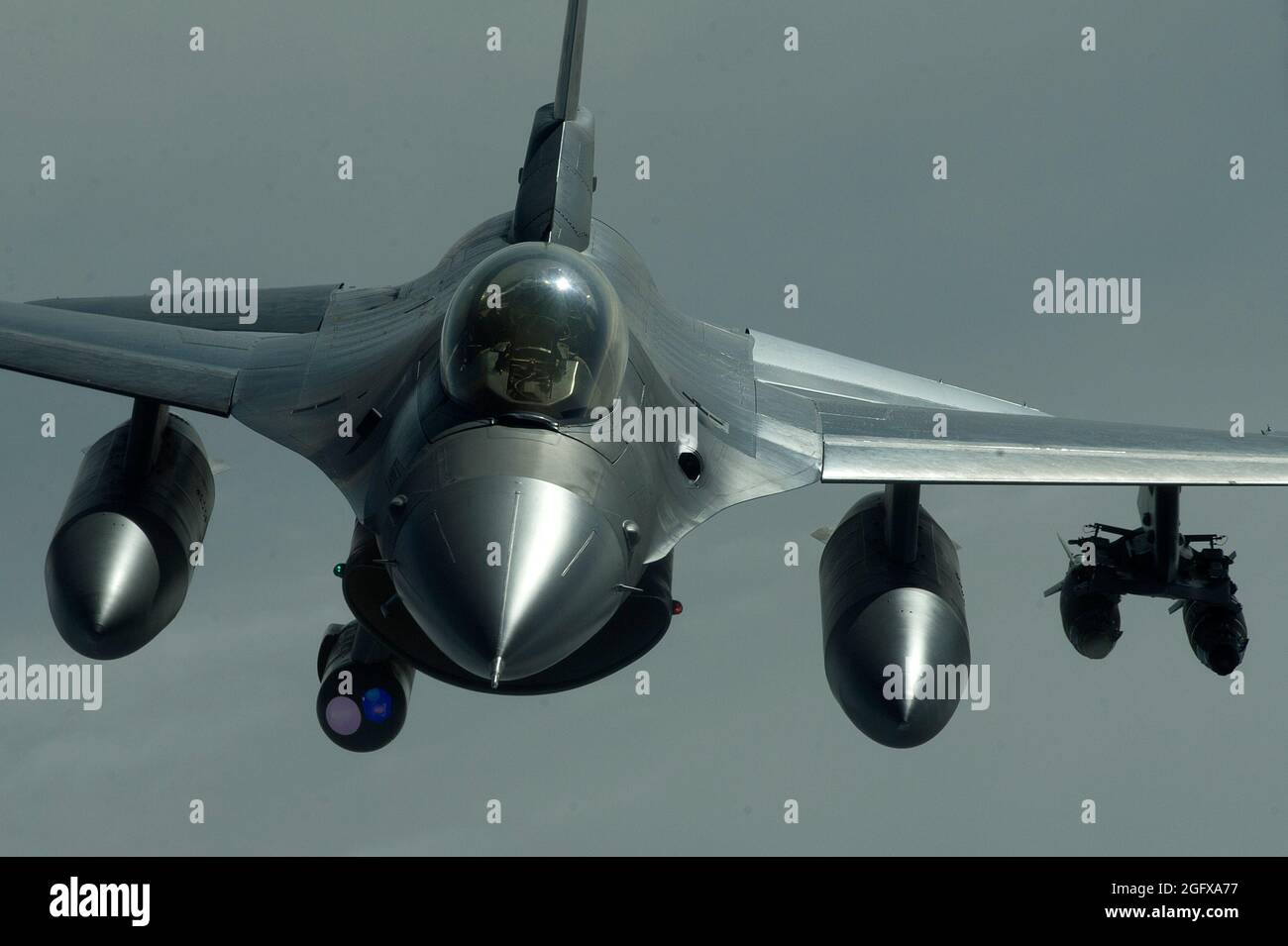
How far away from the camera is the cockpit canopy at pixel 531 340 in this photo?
59.2 ft

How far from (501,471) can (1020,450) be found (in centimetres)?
823

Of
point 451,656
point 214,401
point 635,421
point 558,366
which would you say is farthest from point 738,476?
point 214,401

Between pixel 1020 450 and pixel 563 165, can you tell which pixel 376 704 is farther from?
pixel 1020 450

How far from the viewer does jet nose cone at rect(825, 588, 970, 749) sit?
2089cm

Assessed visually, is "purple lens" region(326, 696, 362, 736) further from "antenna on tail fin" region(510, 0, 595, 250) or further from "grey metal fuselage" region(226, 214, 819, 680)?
"antenna on tail fin" region(510, 0, 595, 250)

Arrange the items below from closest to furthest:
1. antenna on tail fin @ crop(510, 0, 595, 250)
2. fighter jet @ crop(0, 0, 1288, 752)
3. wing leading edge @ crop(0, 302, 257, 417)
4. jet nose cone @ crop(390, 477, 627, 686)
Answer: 1. jet nose cone @ crop(390, 477, 627, 686)
2. fighter jet @ crop(0, 0, 1288, 752)
3. wing leading edge @ crop(0, 302, 257, 417)
4. antenna on tail fin @ crop(510, 0, 595, 250)

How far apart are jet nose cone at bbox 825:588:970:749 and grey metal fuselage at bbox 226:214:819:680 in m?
1.92

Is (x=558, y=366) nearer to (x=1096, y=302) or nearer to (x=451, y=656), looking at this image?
(x=451, y=656)

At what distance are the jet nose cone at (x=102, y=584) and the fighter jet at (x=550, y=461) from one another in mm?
33

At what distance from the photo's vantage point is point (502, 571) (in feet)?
54.2

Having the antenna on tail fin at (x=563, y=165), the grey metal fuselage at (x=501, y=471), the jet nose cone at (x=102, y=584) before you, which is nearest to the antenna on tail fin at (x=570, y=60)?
the antenna on tail fin at (x=563, y=165)

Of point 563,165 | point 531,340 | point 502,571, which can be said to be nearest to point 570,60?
point 563,165

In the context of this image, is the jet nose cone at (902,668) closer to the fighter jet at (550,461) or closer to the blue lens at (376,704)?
the fighter jet at (550,461)

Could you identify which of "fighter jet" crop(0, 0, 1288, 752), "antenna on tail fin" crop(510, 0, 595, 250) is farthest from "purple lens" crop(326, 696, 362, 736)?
"antenna on tail fin" crop(510, 0, 595, 250)
